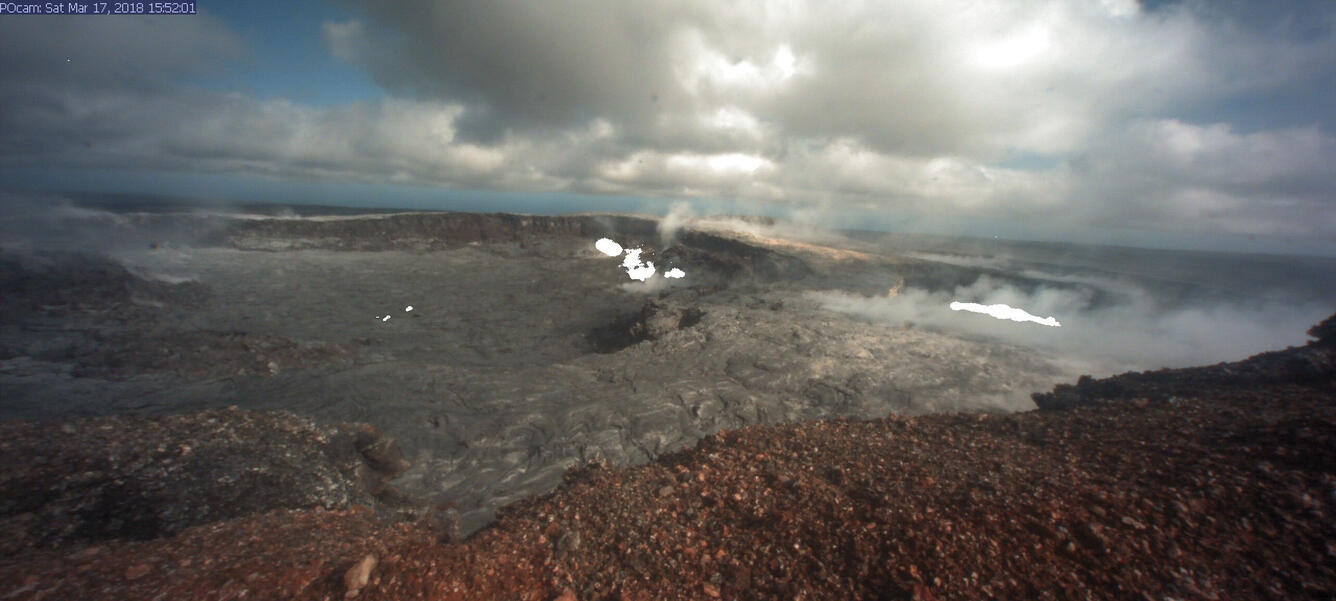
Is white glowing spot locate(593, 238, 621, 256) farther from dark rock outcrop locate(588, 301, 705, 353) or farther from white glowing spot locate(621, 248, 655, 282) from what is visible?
dark rock outcrop locate(588, 301, 705, 353)

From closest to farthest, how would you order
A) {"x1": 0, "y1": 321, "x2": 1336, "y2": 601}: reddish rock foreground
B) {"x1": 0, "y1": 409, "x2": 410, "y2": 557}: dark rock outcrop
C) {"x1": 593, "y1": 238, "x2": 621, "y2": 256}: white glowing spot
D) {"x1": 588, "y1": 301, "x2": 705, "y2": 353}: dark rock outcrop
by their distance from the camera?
1. {"x1": 0, "y1": 321, "x2": 1336, "y2": 601}: reddish rock foreground
2. {"x1": 0, "y1": 409, "x2": 410, "y2": 557}: dark rock outcrop
3. {"x1": 588, "y1": 301, "x2": 705, "y2": 353}: dark rock outcrop
4. {"x1": 593, "y1": 238, "x2": 621, "y2": 256}: white glowing spot

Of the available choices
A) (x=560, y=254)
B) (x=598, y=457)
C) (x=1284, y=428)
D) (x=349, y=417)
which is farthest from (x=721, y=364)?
(x=560, y=254)

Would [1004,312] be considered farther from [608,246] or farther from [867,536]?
[608,246]

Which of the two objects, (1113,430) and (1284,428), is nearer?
(1284,428)

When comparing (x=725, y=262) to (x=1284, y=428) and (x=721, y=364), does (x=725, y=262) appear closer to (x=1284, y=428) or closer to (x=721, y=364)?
(x=721, y=364)

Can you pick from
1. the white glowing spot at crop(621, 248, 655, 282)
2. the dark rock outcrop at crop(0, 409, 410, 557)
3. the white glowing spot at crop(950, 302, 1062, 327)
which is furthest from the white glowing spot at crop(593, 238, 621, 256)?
the dark rock outcrop at crop(0, 409, 410, 557)

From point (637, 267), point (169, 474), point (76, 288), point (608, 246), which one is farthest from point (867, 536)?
point (608, 246)
